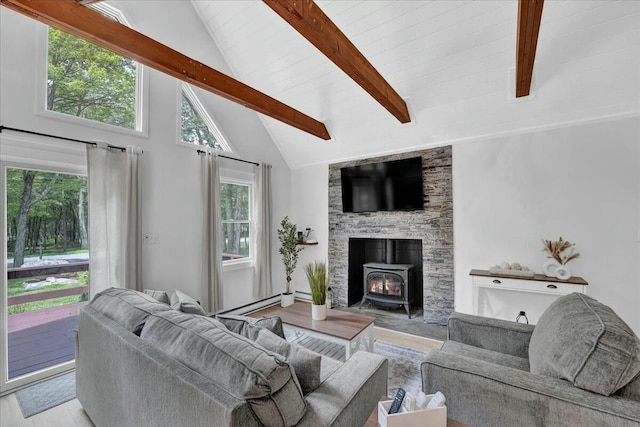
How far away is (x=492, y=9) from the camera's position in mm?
2414

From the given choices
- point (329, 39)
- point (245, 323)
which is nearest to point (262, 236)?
point (245, 323)

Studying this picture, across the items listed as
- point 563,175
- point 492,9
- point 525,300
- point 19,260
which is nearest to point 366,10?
point 492,9

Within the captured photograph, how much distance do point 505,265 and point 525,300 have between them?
0.51 m

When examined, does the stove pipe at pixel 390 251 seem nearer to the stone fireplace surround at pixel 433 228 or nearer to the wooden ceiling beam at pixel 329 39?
the stone fireplace surround at pixel 433 228

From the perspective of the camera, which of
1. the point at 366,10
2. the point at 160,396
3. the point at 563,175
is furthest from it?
the point at 563,175

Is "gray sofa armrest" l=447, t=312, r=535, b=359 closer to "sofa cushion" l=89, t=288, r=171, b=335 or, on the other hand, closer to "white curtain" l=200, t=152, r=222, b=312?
"sofa cushion" l=89, t=288, r=171, b=335

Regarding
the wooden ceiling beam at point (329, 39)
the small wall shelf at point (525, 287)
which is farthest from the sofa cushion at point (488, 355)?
the wooden ceiling beam at point (329, 39)

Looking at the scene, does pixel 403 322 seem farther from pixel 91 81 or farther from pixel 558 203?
pixel 91 81

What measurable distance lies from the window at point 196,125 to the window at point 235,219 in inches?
23.9

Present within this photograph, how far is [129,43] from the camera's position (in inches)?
82.8

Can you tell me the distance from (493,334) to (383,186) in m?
2.54

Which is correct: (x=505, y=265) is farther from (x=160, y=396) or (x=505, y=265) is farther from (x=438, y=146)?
(x=160, y=396)

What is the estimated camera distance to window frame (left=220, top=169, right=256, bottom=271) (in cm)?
409

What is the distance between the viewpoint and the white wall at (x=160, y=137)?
2.33 m
